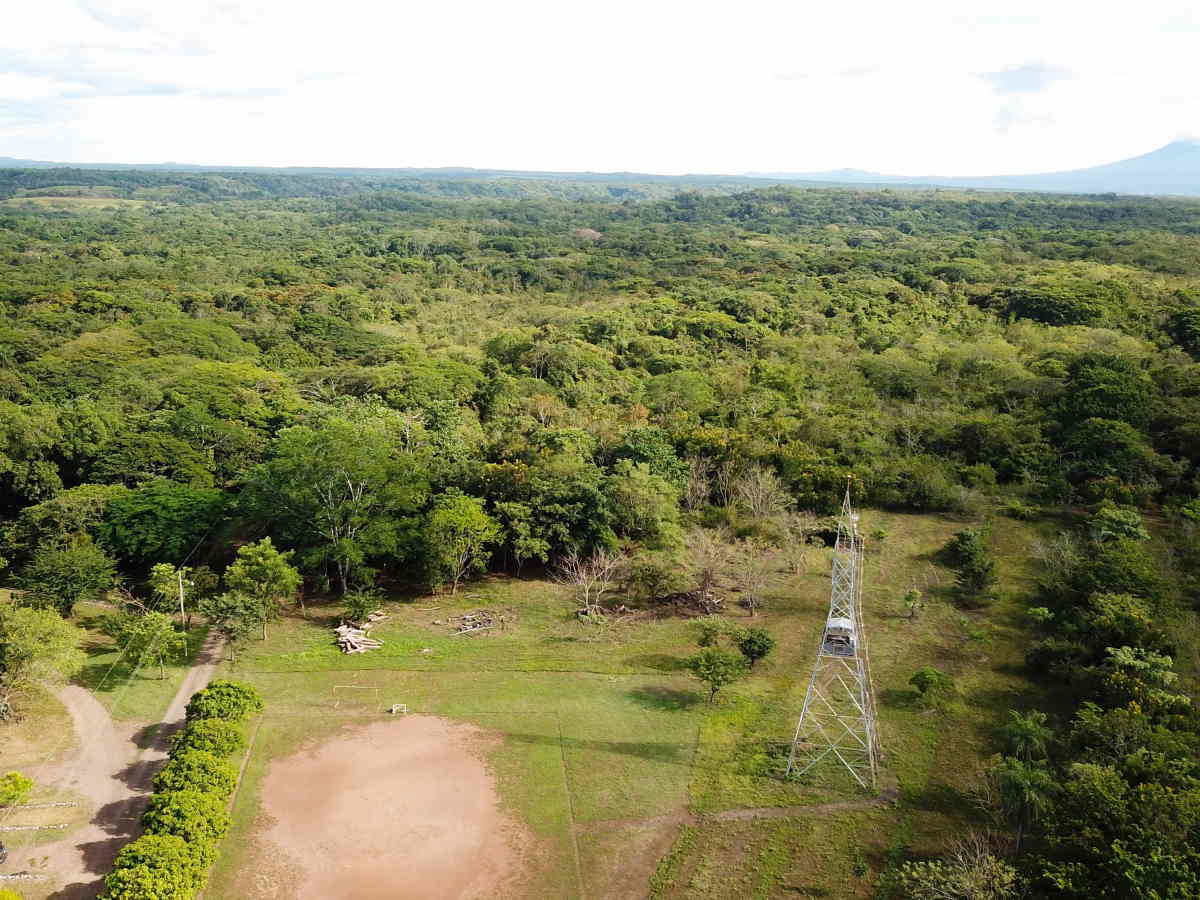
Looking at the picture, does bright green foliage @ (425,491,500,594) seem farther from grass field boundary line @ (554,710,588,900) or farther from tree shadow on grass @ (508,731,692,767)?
tree shadow on grass @ (508,731,692,767)

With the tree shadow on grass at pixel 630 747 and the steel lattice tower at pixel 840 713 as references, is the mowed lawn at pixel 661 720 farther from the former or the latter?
the steel lattice tower at pixel 840 713

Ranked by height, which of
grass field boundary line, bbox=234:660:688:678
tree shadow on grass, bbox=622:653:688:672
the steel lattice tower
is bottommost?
grass field boundary line, bbox=234:660:688:678

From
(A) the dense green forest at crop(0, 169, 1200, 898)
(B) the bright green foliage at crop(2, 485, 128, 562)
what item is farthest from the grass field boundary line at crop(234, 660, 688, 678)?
(B) the bright green foliage at crop(2, 485, 128, 562)

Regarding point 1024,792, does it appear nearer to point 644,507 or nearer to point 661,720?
point 661,720

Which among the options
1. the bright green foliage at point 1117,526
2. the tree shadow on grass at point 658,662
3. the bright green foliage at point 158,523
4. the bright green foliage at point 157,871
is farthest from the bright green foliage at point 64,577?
the bright green foliage at point 1117,526

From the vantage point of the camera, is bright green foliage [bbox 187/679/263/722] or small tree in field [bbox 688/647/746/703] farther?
small tree in field [bbox 688/647/746/703]

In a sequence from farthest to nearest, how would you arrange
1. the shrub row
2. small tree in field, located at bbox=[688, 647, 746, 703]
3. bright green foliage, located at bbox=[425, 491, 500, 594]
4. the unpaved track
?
bright green foliage, located at bbox=[425, 491, 500, 594], small tree in field, located at bbox=[688, 647, 746, 703], the unpaved track, the shrub row

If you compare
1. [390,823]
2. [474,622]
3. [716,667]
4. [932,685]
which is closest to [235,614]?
[474,622]
